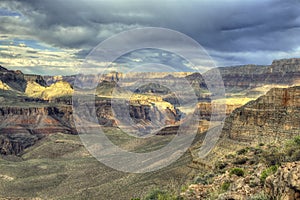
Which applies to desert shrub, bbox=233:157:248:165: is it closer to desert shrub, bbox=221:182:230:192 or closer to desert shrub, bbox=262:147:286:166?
desert shrub, bbox=262:147:286:166

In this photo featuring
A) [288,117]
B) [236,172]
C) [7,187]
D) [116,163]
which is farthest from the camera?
[116,163]

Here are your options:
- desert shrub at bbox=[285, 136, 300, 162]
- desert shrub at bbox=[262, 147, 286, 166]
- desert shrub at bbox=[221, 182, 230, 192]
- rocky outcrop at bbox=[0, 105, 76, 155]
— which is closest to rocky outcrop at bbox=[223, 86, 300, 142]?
desert shrub at bbox=[285, 136, 300, 162]

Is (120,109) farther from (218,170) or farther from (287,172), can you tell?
(287,172)

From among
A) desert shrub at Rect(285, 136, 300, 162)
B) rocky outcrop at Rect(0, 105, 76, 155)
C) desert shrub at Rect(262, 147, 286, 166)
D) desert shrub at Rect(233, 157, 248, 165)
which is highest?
desert shrub at Rect(285, 136, 300, 162)

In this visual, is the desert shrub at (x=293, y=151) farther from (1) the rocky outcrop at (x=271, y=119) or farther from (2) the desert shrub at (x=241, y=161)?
(1) the rocky outcrop at (x=271, y=119)

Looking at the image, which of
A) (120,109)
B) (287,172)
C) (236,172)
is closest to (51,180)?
(236,172)

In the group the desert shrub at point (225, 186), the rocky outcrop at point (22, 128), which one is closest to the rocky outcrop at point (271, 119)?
the desert shrub at point (225, 186)

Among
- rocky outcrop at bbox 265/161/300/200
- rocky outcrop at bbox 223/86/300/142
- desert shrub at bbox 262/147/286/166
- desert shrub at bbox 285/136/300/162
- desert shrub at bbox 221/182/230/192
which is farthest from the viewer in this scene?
rocky outcrop at bbox 223/86/300/142
